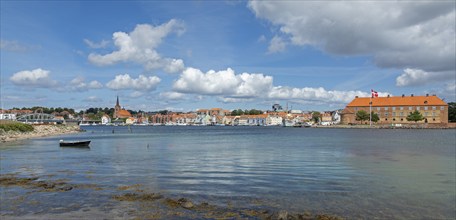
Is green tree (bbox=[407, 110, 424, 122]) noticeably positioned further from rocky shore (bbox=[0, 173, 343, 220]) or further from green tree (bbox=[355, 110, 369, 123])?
rocky shore (bbox=[0, 173, 343, 220])

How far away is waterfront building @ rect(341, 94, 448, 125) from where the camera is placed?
160125 mm

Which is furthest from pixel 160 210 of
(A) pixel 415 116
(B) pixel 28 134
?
(A) pixel 415 116

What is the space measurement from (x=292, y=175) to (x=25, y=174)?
15925mm

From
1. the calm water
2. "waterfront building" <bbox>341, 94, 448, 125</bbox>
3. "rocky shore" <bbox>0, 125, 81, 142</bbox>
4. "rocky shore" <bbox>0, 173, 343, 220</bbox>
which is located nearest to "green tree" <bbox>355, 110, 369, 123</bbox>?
"waterfront building" <bbox>341, 94, 448, 125</bbox>

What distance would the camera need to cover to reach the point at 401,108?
6585 inches

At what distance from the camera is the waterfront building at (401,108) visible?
160 metres

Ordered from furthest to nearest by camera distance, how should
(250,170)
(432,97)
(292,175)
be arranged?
(432,97) → (250,170) → (292,175)

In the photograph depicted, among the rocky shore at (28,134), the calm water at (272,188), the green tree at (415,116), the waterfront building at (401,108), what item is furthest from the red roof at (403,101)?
the calm water at (272,188)

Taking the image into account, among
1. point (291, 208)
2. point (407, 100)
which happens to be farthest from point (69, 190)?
point (407, 100)

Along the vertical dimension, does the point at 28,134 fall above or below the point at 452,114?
below

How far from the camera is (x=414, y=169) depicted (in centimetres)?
2658

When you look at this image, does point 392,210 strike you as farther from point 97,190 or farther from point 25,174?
point 25,174

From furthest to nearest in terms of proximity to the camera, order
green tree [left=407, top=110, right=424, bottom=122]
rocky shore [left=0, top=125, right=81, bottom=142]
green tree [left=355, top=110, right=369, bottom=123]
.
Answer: green tree [left=355, top=110, right=369, bottom=123] < green tree [left=407, top=110, right=424, bottom=122] < rocky shore [left=0, top=125, right=81, bottom=142]

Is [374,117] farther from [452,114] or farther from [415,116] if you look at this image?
[452,114]
